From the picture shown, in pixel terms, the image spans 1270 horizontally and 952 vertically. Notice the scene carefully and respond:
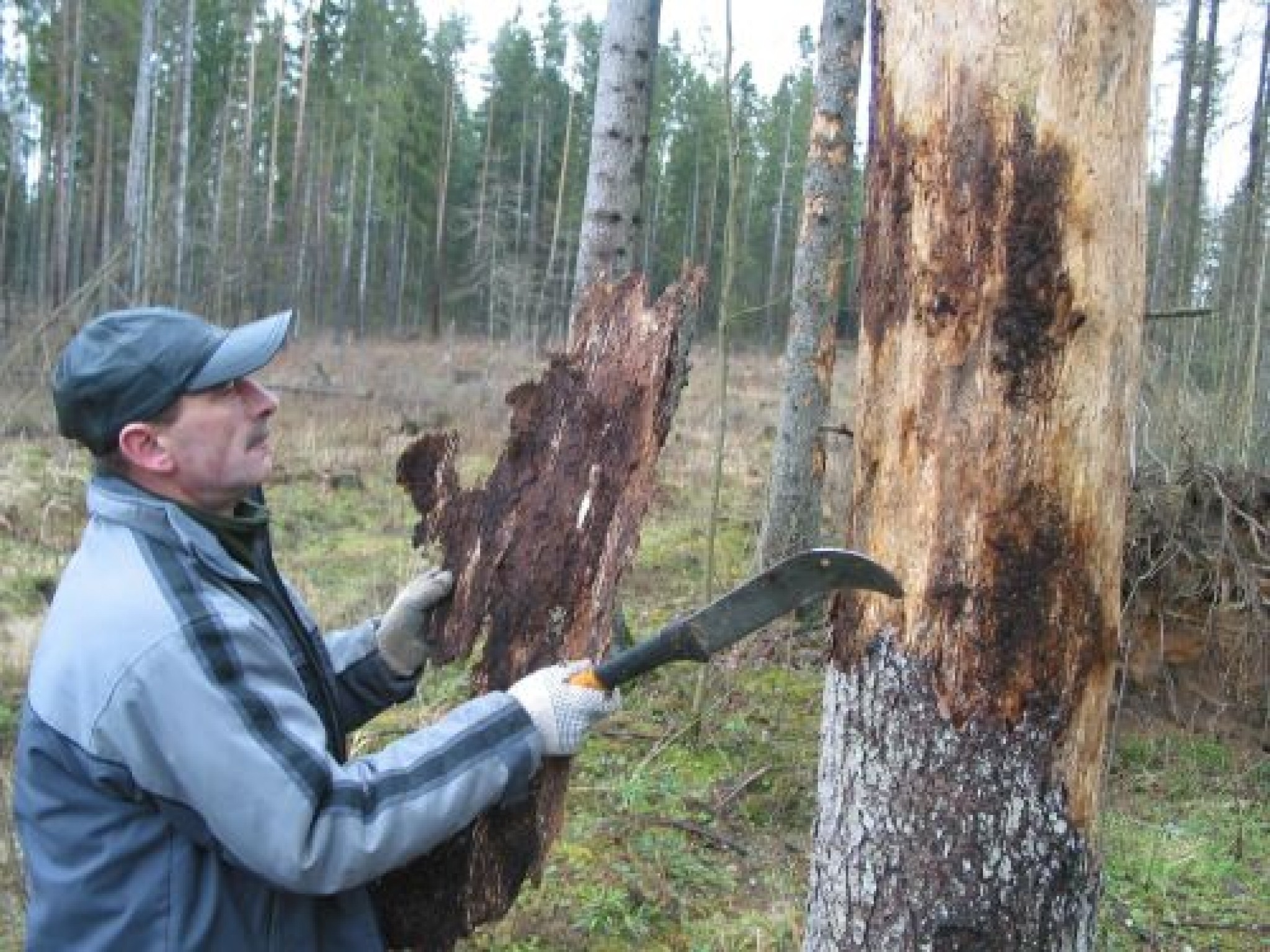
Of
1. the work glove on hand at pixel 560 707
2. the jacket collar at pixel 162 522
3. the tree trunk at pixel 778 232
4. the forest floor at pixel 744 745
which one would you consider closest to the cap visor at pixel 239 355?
the jacket collar at pixel 162 522

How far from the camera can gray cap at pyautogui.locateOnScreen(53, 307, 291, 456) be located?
184cm

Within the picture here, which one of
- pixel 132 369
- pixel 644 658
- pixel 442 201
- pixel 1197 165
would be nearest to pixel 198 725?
pixel 132 369

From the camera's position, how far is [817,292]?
6504mm

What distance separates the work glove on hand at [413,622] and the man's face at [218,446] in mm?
598

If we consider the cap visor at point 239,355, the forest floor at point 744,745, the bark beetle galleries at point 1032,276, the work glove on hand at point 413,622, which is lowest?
the forest floor at point 744,745

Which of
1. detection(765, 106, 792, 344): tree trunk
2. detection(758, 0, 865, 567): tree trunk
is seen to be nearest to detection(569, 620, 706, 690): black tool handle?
detection(758, 0, 865, 567): tree trunk

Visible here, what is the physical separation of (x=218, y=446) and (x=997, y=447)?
145 cm

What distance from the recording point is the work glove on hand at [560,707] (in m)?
1.94

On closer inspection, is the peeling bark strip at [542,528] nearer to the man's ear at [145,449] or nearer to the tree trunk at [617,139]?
the man's ear at [145,449]

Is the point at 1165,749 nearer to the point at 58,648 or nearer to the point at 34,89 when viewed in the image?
the point at 58,648

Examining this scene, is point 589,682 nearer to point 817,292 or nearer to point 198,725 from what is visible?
point 198,725

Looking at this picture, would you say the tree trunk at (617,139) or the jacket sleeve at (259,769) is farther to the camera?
the tree trunk at (617,139)

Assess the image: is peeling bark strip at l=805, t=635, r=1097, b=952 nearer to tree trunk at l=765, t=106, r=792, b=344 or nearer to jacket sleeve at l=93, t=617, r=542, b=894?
jacket sleeve at l=93, t=617, r=542, b=894

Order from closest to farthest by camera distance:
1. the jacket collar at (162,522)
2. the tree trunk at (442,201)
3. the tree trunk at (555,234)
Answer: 1. the jacket collar at (162,522)
2. the tree trunk at (555,234)
3. the tree trunk at (442,201)
